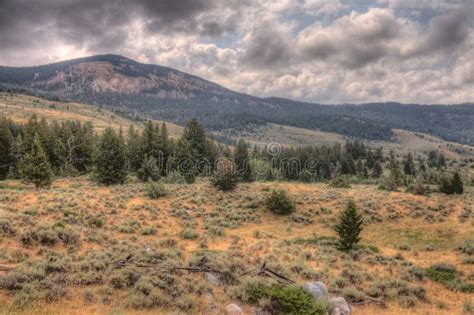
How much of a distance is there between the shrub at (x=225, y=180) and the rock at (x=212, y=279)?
89.9 feet

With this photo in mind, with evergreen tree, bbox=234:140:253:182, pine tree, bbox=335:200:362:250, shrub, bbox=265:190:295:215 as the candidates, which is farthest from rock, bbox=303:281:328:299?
evergreen tree, bbox=234:140:253:182

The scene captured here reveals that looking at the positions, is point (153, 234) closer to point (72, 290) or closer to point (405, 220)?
point (72, 290)

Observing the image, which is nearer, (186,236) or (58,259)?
(58,259)

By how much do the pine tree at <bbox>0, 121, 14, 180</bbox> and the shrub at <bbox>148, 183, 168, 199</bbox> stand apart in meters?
37.1

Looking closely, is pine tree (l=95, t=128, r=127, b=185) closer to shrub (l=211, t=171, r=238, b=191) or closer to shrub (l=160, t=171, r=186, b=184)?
shrub (l=160, t=171, r=186, b=184)

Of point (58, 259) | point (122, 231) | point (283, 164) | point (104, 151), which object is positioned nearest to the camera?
point (58, 259)

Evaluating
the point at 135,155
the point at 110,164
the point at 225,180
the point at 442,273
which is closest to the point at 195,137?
the point at 135,155

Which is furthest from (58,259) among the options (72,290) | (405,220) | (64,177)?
(64,177)

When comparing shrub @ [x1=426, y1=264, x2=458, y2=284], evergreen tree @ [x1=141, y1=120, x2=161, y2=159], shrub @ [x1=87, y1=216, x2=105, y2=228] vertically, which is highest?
evergreen tree @ [x1=141, y1=120, x2=161, y2=159]

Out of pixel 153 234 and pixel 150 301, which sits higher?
pixel 150 301

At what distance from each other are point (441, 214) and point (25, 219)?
136 ft

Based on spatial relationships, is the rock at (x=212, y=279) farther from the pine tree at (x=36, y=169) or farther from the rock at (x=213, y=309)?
the pine tree at (x=36, y=169)

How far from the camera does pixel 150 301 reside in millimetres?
10898

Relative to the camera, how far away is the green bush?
34.6 feet
